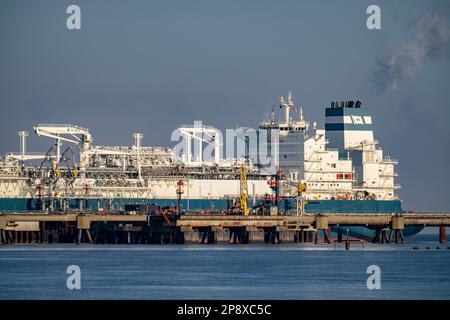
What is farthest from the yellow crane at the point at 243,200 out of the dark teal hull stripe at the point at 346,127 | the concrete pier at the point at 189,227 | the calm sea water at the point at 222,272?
the dark teal hull stripe at the point at 346,127

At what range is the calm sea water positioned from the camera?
7781 cm

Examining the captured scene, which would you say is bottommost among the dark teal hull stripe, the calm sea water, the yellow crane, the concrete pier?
the calm sea water

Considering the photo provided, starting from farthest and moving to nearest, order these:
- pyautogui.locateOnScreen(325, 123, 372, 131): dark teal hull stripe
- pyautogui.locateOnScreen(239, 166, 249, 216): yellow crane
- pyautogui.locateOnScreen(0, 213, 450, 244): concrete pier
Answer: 1. pyautogui.locateOnScreen(325, 123, 372, 131): dark teal hull stripe
2. pyautogui.locateOnScreen(239, 166, 249, 216): yellow crane
3. pyautogui.locateOnScreen(0, 213, 450, 244): concrete pier

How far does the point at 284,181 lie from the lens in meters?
160

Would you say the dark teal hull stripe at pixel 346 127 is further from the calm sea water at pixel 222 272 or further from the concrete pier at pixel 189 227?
the calm sea water at pixel 222 272

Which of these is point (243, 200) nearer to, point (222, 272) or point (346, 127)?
point (346, 127)

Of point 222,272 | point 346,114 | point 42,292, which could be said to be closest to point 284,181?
point 346,114

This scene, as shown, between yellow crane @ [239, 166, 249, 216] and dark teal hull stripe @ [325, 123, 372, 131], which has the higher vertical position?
dark teal hull stripe @ [325, 123, 372, 131]

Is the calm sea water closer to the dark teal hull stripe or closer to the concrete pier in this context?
the concrete pier

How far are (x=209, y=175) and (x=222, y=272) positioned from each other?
69.0 meters

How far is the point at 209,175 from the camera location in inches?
6348

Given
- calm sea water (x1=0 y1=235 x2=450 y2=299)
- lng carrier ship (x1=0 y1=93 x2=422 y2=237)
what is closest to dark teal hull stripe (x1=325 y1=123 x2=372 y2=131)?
lng carrier ship (x1=0 y1=93 x2=422 y2=237)

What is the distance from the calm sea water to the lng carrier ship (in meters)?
27.3
